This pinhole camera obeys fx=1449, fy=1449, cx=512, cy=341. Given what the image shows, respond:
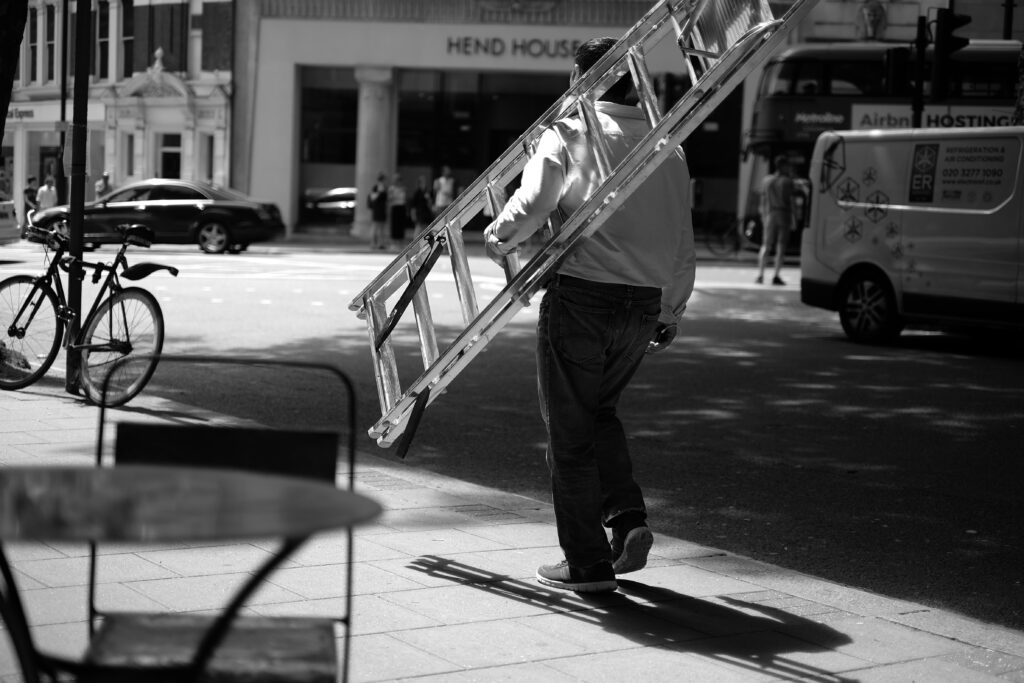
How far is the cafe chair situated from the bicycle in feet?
19.4

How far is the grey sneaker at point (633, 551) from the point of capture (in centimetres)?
531

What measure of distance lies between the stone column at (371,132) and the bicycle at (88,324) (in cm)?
2854

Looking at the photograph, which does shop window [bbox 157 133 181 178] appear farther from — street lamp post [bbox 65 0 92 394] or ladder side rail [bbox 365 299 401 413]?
ladder side rail [bbox 365 299 401 413]

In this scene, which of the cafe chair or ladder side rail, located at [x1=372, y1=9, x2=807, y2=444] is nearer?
the cafe chair

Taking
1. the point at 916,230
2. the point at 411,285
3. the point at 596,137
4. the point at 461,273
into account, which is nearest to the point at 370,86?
the point at 916,230

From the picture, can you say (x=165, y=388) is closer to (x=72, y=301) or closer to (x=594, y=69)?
(x=72, y=301)

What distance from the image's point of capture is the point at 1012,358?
14.6 m

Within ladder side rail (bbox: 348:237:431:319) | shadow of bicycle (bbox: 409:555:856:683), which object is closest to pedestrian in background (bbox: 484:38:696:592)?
shadow of bicycle (bbox: 409:555:856:683)

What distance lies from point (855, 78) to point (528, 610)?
25792mm

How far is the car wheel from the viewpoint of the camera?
28312 mm

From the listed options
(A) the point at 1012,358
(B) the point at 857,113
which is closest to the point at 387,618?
(A) the point at 1012,358

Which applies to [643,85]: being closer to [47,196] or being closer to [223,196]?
[223,196]

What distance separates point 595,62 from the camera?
538cm

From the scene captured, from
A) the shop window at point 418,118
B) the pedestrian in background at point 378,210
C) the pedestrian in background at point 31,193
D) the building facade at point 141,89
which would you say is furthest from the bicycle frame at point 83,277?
the building facade at point 141,89
